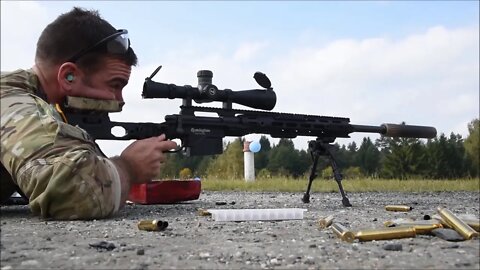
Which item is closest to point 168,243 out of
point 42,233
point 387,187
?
point 42,233

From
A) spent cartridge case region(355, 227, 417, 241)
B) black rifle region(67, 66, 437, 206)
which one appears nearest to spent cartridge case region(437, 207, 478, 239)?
spent cartridge case region(355, 227, 417, 241)

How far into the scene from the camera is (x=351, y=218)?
3.88 m

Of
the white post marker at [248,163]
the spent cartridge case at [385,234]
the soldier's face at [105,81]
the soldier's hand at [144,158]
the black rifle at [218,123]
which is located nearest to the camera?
A: the spent cartridge case at [385,234]

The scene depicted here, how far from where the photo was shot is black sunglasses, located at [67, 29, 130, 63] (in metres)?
3.79

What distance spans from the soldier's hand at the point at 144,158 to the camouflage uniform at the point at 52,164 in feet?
0.74

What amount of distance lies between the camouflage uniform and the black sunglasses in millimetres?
582

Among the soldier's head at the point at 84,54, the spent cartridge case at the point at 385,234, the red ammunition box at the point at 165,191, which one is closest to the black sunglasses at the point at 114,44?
the soldier's head at the point at 84,54

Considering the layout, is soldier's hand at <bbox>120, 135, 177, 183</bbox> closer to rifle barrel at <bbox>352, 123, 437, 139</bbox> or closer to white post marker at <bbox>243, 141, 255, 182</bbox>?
rifle barrel at <bbox>352, 123, 437, 139</bbox>

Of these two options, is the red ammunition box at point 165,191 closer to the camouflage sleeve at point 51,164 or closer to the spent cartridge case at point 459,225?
the camouflage sleeve at point 51,164

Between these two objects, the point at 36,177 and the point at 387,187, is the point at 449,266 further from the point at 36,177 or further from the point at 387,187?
the point at 387,187

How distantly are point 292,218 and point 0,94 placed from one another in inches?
80.3

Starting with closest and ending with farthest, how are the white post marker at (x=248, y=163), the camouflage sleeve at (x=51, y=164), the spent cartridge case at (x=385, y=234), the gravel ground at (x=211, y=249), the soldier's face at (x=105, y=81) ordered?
the gravel ground at (x=211, y=249) → the spent cartridge case at (x=385, y=234) → the camouflage sleeve at (x=51, y=164) → the soldier's face at (x=105, y=81) → the white post marker at (x=248, y=163)

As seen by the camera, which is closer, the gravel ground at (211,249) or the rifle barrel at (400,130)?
the gravel ground at (211,249)

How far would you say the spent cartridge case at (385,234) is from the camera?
2.58m
